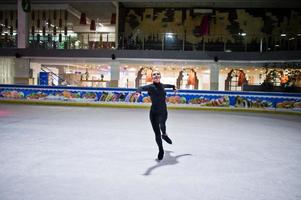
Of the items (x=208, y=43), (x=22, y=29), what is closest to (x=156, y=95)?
(x=208, y=43)

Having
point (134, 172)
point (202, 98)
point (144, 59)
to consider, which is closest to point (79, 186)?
point (134, 172)

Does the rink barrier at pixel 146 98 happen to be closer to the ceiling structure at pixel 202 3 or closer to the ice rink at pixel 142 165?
the ice rink at pixel 142 165

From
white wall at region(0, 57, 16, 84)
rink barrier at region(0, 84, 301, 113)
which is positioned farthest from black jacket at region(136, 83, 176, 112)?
white wall at region(0, 57, 16, 84)

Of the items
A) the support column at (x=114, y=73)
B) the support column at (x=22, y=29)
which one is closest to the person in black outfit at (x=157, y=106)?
the support column at (x=114, y=73)

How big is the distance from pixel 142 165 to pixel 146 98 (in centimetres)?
1168

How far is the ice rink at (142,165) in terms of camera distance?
3887 millimetres

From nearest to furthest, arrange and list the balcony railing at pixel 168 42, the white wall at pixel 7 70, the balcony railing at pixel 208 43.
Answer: the balcony railing at pixel 168 42 → the balcony railing at pixel 208 43 → the white wall at pixel 7 70

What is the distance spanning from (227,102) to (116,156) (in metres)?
11.7

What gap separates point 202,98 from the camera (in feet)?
54.7

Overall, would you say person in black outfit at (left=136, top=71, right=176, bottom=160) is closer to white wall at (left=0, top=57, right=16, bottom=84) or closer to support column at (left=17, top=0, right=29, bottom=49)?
support column at (left=17, top=0, right=29, bottom=49)

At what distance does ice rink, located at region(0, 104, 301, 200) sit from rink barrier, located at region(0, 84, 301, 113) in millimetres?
7456

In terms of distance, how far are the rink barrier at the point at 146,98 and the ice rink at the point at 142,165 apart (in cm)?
746

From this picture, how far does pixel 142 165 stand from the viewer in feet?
17.3

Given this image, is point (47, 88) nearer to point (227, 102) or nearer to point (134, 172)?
point (227, 102)
